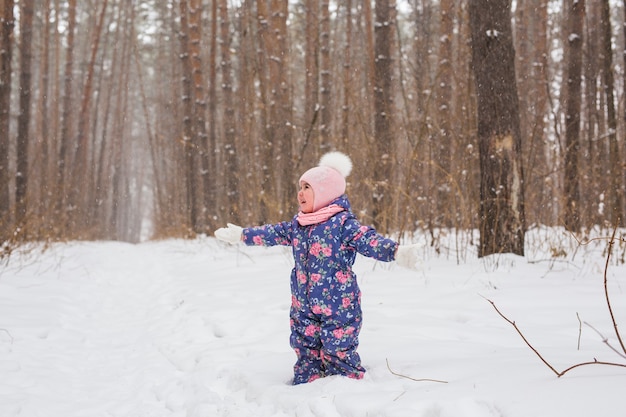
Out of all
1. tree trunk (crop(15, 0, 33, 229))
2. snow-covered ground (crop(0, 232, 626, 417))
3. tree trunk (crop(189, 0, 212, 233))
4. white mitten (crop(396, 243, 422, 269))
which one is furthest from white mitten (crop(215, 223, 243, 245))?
tree trunk (crop(189, 0, 212, 233))

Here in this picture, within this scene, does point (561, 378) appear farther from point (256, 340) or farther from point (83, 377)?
point (83, 377)

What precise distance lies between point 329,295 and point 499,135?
3.41m

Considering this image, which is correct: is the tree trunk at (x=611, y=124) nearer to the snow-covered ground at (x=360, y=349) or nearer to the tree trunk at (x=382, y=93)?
the snow-covered ground at (x=360, y=349)

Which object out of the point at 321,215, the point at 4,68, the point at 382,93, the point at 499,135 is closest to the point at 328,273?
the point at 321,215

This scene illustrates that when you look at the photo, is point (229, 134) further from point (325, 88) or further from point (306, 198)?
point (306, 198)

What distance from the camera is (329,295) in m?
2.46

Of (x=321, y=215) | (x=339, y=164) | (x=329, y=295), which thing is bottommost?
(x=329, y=295)

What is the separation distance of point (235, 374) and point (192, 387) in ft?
0.81

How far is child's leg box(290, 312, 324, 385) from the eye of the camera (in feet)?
8.32

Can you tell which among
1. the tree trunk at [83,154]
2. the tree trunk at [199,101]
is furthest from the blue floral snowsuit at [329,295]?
the tree trunk at [83,154]

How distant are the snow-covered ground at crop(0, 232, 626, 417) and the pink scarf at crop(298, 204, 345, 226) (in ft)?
2.66

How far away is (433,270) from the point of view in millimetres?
4906

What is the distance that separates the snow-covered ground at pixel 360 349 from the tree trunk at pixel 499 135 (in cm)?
41

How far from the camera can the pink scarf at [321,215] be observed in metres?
2.55
